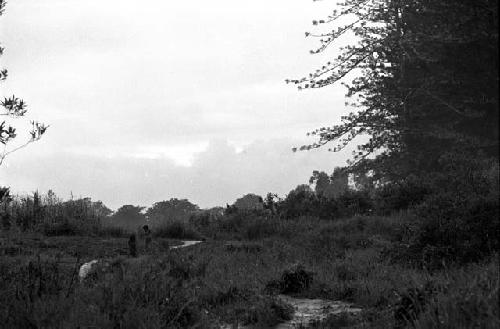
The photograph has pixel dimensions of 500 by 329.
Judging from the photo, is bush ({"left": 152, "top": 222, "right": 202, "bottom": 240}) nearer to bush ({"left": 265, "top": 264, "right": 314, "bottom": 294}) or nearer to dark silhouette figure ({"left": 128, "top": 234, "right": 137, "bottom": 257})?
dark silhouette figure ({"left": 128, "top": 234, "right": 137, "bottom": 257})

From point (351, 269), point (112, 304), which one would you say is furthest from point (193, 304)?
point (351, 269)

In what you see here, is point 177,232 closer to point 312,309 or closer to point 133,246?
point 133,246

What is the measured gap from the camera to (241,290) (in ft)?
26.5

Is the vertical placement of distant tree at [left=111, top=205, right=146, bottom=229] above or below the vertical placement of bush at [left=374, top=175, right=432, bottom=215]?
above

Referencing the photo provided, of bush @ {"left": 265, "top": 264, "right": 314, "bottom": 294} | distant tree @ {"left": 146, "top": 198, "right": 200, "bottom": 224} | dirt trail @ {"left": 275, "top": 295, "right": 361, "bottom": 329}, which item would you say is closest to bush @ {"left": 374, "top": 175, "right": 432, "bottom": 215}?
bush @ {"left": 265, "top": 264, "right": 314, "bottom": 294}

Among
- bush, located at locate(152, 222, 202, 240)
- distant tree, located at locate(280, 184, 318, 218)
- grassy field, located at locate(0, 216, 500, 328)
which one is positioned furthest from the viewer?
Answer: distant tree, located at locate(280, 184, 318, 218)

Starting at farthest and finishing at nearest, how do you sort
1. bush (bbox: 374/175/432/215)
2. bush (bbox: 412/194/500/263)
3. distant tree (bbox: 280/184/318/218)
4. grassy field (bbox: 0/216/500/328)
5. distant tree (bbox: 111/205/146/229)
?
1. distant tree (bbox: 111/205/146/229)
2. distant tree (bbox: 280/184/318/218)
3. bush (bbox: 374/175/432/215)
4. bush (bbox: 412/194/500/263)
5. grassy field (bbox: 0/216/500/328)

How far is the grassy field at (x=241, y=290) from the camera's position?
5406 millimetres

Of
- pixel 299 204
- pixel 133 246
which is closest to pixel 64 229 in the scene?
pixel 133 246

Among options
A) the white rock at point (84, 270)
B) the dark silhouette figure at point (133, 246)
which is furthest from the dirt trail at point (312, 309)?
the dark silhouette figure at point (133, 246)

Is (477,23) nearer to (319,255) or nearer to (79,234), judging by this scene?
(319,255)

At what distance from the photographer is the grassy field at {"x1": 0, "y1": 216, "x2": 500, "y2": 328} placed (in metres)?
5.41

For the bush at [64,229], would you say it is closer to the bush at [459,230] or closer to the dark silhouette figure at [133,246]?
the dark silhouette figure at [133,246]

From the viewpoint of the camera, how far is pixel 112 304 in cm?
589
